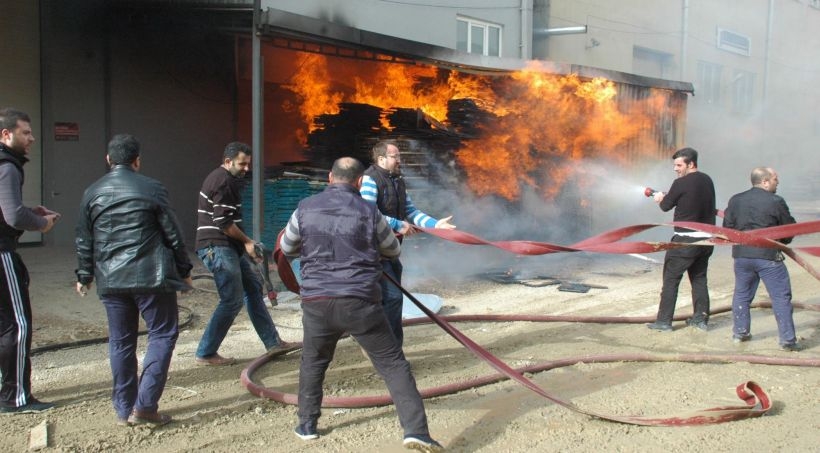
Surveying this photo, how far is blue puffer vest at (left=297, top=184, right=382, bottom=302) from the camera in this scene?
13.0 ft

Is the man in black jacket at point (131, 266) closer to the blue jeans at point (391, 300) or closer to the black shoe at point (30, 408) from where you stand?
the black shoe at point (30, 408)

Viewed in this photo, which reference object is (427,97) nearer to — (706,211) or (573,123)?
(573,123)

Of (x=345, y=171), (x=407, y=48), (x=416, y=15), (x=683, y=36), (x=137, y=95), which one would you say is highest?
(x=683, y=36)

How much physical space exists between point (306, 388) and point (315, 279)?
67 cm

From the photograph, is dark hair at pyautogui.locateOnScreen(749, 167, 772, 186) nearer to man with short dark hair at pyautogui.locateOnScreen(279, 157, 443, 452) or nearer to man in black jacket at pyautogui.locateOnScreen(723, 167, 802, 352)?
man in black jacket at pyautogui.locateOnScreen(723, 167, 802, 352)

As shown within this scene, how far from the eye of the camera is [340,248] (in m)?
3.97

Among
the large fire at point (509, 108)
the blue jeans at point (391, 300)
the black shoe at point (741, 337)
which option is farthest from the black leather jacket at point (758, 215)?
the large fire at point (509, 108)

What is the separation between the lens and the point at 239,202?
5.81 m

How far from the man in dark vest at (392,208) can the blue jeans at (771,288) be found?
123 inches

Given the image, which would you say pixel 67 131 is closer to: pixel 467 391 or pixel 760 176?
pixel 467 391

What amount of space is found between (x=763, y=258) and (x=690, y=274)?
87 cm

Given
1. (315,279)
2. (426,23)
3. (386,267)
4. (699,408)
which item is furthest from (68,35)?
(699,408)

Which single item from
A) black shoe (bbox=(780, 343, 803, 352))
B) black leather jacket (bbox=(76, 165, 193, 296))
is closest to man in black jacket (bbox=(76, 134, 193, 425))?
black leather jacket (bbox=(76, 165, 193, 296))

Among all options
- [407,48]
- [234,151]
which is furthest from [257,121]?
[407,48]
